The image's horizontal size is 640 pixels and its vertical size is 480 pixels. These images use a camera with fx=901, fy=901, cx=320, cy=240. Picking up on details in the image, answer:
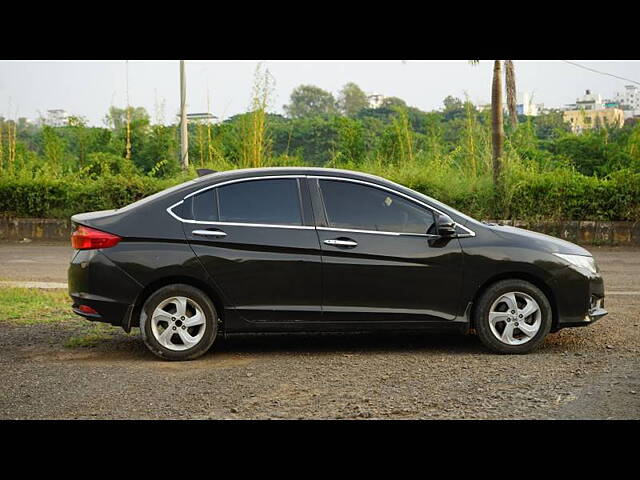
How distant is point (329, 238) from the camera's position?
7750mm

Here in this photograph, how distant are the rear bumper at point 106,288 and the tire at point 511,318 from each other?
297cm

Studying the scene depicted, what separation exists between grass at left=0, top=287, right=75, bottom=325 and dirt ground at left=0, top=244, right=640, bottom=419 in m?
0.31

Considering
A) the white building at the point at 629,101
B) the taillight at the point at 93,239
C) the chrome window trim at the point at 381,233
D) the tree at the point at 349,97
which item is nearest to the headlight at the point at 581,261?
the chrome window trim at the point at 381,233

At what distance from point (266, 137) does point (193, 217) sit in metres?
12.8

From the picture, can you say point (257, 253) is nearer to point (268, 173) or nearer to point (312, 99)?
point (268, 173)

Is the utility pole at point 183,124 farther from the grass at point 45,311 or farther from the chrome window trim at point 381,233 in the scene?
the chrome window trim at point 381,233

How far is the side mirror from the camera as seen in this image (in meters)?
7.83

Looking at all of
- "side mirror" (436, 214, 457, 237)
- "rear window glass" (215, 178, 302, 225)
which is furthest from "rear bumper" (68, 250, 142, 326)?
"side mirror" (436, 214, 457, 237)

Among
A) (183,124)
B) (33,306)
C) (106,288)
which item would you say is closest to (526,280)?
(106,288)

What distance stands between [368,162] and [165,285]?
13.5 m

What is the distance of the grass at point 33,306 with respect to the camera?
9672 millimetres

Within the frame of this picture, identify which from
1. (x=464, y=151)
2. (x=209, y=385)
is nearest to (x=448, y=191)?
(x=464, y=151)

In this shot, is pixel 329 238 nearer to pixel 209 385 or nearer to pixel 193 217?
pixel 193 217
